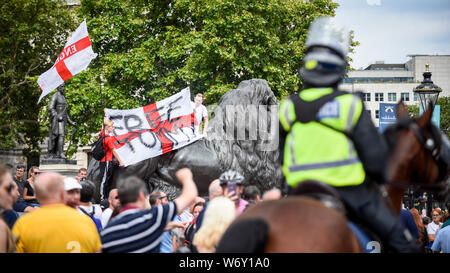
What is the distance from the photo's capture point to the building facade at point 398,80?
94375 millimetres

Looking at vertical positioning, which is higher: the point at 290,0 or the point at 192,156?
the point at 290,0

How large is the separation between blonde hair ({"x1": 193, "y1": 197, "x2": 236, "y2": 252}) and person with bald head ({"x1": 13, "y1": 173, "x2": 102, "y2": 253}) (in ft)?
2.76

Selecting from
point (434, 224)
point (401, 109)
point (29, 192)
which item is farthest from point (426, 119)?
point (434, 224)

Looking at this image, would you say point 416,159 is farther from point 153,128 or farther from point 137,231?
point 153,128

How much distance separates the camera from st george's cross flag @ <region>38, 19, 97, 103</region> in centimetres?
1461

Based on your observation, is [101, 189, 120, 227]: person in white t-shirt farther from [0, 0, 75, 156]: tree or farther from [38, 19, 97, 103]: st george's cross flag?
[0, 0, 75, 156]: tree

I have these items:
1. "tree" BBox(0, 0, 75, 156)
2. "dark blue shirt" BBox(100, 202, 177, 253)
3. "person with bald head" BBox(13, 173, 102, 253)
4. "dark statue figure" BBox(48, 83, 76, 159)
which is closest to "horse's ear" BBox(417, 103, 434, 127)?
"dark blue shirt" BBox(100, 202, 177, 253)

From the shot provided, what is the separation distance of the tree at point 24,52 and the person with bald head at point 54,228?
2802cm

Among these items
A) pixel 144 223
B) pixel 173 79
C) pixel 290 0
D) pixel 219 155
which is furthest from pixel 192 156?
pixel 290 0

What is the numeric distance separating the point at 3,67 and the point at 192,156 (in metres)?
22.7

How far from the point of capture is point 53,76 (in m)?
14.8

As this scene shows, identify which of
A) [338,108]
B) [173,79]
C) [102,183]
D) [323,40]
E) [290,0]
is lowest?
[102,183]

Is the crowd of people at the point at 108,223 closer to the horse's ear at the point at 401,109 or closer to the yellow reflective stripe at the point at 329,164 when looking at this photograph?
the yellow reflective stripe at the point at 329,164

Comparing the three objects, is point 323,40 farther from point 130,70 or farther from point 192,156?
point 130,70
